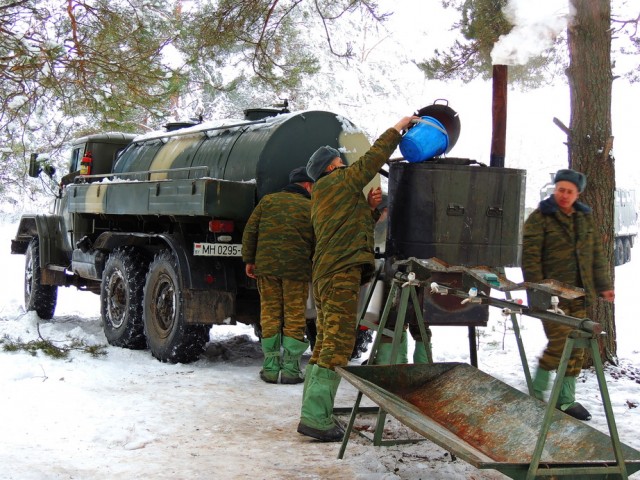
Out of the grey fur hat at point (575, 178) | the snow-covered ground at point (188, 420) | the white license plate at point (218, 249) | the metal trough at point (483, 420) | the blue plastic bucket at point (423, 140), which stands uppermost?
the blue plastic bucket at point (423, 140)

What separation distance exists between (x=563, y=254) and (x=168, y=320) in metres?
3.95

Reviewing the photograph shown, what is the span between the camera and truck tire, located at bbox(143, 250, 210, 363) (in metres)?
7.55

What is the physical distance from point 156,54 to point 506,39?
494cm

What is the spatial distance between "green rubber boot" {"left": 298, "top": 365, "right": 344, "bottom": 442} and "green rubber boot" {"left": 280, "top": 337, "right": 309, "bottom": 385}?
6.25 ft

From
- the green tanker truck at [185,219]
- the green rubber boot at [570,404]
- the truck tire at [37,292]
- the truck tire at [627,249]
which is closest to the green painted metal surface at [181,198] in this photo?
the green tanker truck at [185,219]

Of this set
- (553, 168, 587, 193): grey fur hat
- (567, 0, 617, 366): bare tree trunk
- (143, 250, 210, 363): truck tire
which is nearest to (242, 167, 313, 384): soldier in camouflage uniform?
(143, 250, 210, 363): truck tire

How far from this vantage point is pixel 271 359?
23.1ft

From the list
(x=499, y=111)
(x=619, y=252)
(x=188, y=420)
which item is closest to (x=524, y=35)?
(x=499, y=111)

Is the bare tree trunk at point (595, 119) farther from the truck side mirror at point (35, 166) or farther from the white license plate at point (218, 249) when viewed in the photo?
the truck side mirror at point (35, 166)

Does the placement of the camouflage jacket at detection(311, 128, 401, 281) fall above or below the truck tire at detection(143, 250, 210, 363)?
above

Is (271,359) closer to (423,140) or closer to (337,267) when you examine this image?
(337,267)

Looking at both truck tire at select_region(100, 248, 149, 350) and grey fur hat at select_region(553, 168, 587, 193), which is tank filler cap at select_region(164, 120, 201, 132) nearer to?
truck tire at select_region(100, 248, 149, 350)

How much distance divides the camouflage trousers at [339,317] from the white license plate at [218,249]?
2.37 meters

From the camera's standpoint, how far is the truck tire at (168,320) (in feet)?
24.8
